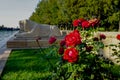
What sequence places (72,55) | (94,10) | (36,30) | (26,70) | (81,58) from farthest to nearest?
(94,10) < (36,30) < (26,70) < (81,58) < (72,55)

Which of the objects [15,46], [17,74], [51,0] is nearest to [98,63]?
[17,74]

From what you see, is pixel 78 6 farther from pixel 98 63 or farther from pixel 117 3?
pixel 98 63

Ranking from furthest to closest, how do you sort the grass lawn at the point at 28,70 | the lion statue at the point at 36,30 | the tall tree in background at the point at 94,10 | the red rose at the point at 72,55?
the tall tree in background at the point at 94,10
the lion statue at the point at 36,30
the grass lawn at the point at 28,70
the red rose at the point at 72,55

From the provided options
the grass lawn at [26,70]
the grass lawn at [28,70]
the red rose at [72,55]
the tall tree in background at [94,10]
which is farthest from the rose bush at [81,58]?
the tall tree in background at [94,10]

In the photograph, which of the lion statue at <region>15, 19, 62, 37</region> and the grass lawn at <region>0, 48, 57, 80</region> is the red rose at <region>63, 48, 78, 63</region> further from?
the lion statue at <region>15, 19, 62, 37</region>

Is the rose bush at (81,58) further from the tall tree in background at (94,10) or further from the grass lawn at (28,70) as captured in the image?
the tall tree in background at (94,10)

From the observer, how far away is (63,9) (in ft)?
164

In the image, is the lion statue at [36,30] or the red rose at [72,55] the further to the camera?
the lion statue at [36,30]

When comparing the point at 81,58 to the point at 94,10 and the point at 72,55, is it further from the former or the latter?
the point at 94,10

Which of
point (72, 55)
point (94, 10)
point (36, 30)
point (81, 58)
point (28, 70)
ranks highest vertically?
point (94, 10)

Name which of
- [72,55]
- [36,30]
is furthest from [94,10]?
[72,55]

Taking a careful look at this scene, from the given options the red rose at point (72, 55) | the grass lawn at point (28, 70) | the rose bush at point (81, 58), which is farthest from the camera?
the grass lawn at point (28, 70)

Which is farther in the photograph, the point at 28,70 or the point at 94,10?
the point at 94,10

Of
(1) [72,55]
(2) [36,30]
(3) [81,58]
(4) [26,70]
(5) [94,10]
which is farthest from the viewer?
(5) [94,10]
